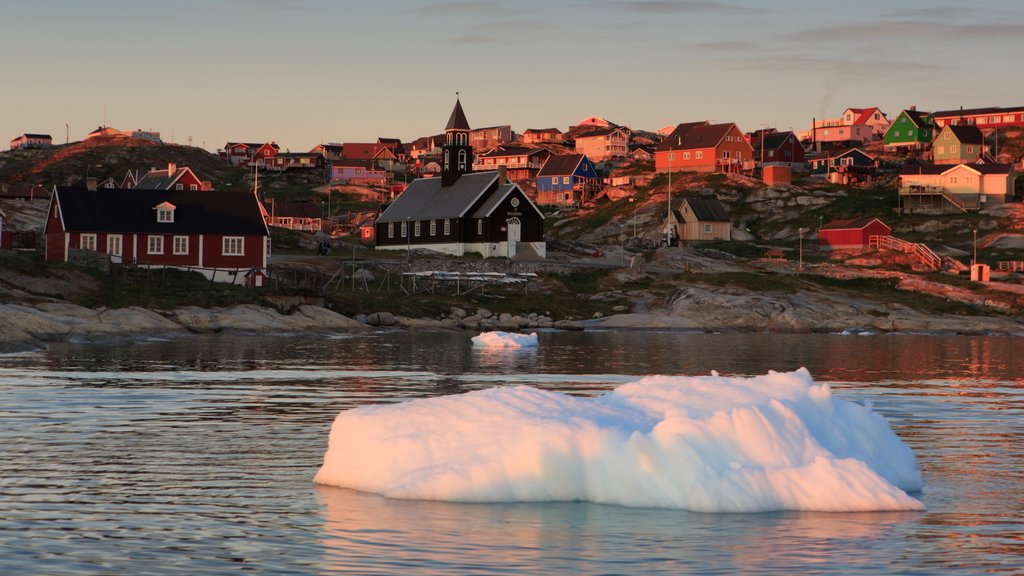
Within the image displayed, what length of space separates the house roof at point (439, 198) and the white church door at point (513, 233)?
384 centimetres

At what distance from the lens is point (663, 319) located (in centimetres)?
8500

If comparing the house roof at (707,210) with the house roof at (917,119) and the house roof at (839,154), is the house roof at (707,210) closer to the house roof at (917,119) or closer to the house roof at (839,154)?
the house roof at (839,154)

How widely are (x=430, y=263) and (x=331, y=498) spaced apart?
78094 millimetres

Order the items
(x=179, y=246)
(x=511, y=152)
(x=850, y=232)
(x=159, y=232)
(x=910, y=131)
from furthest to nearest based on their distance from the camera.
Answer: (x=511, y=152)
(x=910, y=131)
(x=850, y=232)
(x=179, y=246)
(x=159, y=232)

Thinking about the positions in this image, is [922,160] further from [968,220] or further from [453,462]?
[453,462]

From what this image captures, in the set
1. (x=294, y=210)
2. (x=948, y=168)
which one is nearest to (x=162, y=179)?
(x=294, y=210)

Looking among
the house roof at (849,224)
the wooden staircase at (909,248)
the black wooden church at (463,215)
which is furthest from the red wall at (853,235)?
the black wooden church at (463,215)

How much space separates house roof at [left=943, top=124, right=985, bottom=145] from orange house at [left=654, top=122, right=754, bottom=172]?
2520 cm

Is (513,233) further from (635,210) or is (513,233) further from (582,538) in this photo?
(582,538)

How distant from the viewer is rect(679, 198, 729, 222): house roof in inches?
4993

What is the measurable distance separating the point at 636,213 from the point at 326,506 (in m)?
120

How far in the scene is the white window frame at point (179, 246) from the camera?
274 feet

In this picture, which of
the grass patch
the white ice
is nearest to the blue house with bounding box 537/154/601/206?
the grass patch

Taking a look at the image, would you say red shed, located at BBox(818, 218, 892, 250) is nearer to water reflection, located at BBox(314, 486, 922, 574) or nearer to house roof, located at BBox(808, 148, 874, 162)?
house roof, located at BBox(808, 148, 874, 162)
